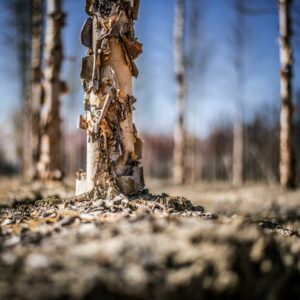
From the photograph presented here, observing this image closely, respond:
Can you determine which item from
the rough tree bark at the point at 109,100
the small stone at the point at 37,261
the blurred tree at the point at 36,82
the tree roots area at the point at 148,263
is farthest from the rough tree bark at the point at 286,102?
the small stone at the point at 37,261

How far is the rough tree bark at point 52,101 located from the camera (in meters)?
7.65

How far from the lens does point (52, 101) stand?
25.3ft

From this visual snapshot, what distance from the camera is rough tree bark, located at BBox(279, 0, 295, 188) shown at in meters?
8.11

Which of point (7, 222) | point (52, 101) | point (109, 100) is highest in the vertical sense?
point (52, 101)

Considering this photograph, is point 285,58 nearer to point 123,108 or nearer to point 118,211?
point 123,108

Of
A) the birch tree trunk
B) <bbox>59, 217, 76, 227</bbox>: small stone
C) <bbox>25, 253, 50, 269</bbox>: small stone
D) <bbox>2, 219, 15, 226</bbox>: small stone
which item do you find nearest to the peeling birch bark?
the birch tree trunk

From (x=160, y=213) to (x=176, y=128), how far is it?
959 cm

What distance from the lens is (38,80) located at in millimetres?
9969

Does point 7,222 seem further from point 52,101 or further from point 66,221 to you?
point 52,101

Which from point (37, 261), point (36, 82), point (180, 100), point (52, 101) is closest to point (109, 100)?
point (37, 261)

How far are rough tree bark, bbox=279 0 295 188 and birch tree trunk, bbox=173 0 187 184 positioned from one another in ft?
14.2

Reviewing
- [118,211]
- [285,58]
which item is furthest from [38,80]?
[118,211]

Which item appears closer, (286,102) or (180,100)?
(286,102)

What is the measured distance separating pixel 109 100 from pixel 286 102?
19.6 feet
